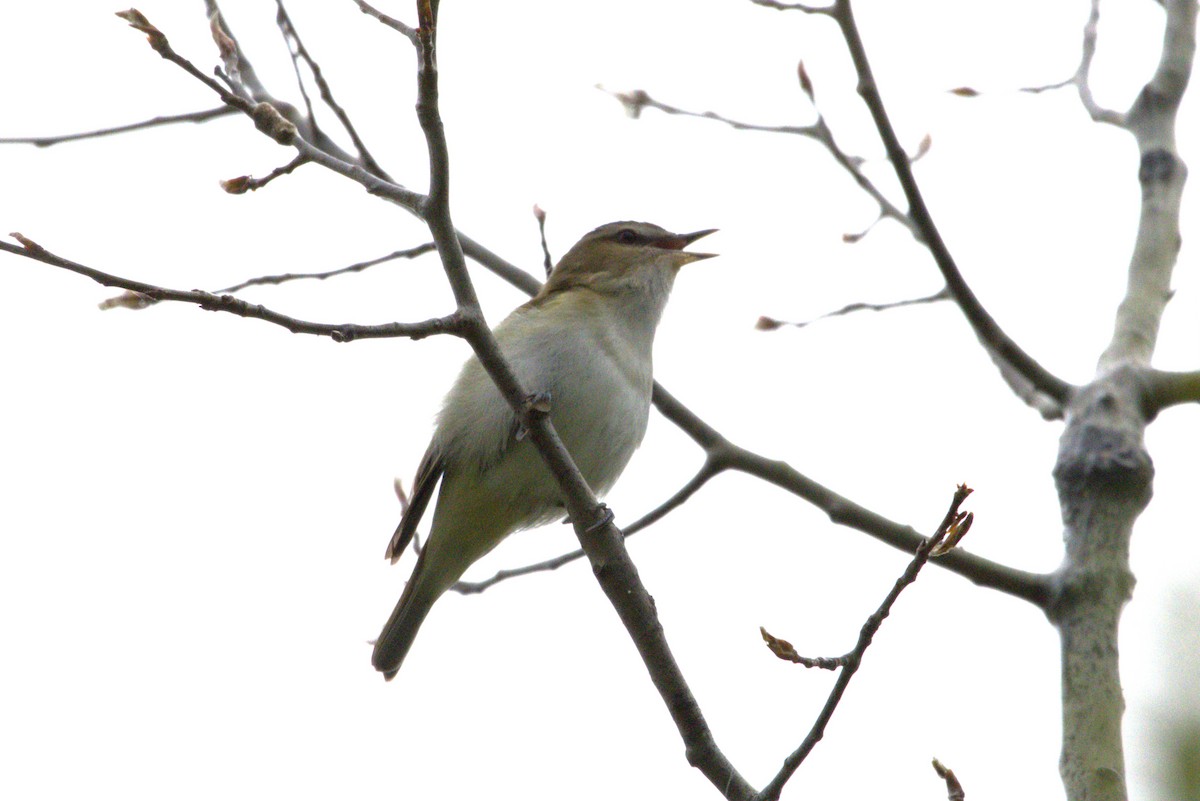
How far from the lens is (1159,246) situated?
5.95m

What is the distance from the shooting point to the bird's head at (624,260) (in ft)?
22.5

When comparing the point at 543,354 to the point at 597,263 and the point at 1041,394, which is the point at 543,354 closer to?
the point at 597,263

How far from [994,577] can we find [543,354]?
215cm

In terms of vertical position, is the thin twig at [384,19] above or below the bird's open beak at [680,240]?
below

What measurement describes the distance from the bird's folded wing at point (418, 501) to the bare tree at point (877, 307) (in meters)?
0.42

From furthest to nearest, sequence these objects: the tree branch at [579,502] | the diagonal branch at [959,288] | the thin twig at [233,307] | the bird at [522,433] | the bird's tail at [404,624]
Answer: the bird's tail at [404,624] < the bird at [522,433] < the diagonal branch at [959,288] < the tree branch at [579,502] < the thin twig at [233,307]

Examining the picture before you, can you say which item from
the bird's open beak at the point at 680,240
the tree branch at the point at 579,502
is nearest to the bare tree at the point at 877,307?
the tree branch at the point at 579,502

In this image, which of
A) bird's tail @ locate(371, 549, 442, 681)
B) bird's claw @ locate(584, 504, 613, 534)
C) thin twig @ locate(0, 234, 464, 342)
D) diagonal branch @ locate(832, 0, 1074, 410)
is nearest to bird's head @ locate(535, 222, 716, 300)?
bird's tail @ locate(371, 549, 442, 681)

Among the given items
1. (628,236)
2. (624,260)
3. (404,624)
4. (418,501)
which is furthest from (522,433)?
(628,236)

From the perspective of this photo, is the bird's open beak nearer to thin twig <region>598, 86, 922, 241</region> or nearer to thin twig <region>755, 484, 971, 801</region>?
thin twig <region>598, 86, 922, 241</region>

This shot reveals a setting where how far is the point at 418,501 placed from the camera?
6.18 m

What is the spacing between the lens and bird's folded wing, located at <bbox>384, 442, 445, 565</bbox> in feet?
20.1

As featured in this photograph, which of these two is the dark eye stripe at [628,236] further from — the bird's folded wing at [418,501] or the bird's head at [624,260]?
the bird's folded wing at [418,501]

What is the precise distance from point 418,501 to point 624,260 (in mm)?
1753
